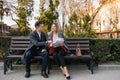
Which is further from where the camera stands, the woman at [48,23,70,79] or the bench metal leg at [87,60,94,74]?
the bench metal leg at [87,60,94,74]

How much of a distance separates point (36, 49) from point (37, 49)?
43 mm

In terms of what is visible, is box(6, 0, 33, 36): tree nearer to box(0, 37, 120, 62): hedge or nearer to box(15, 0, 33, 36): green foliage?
box(15, 0, 33, 36): green foliage

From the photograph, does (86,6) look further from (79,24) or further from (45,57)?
(45,57)

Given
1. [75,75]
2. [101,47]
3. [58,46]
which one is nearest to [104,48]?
[101,47]

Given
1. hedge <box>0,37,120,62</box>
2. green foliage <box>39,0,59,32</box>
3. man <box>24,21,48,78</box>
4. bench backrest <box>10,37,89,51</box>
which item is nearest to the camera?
man <box>24,21,48,78</box>

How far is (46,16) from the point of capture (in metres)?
15.1

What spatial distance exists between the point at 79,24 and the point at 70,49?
17.3 feet

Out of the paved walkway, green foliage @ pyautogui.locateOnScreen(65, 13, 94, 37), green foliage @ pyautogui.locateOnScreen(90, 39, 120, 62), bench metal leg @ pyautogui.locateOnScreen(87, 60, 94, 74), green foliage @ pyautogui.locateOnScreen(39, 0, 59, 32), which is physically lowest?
the paved walkway

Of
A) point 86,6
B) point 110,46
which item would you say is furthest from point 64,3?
point 110,46

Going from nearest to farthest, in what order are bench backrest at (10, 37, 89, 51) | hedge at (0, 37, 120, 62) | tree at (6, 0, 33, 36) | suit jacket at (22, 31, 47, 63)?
suit jacket at (22, 31, 47, 63) < bench backrest at (10, 37, 89, 51) < hedge at (0, 37, 120, 62) < tree at (6, 0, 33, 36)

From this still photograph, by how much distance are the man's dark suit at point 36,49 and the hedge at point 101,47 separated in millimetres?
1821

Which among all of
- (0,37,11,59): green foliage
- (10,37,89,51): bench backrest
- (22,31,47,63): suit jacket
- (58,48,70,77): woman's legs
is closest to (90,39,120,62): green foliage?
(10,37,89,51): bench backrest

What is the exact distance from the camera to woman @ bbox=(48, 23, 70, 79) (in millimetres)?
8495

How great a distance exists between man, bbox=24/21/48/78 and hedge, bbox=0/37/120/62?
1.81 meters
